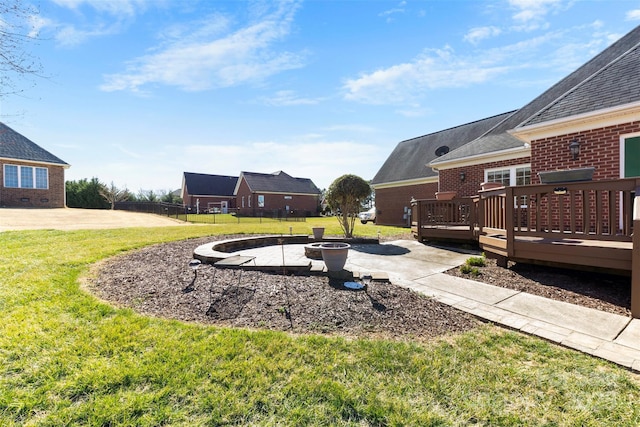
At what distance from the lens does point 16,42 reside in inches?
154

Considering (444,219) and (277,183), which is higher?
(277,183)

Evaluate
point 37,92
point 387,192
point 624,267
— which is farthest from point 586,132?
point 387,192

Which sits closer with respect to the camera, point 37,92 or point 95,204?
point 37,92

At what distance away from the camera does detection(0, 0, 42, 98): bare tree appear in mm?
3777

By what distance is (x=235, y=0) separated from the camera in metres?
7.20

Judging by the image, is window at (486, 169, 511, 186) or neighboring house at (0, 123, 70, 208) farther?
neighboring house at (0, 123, 70, 208)

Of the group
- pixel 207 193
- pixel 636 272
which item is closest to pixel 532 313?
pixel 636 272

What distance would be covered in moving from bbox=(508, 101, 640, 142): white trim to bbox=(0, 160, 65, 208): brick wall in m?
31.8

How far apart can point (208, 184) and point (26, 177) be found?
68.6ft

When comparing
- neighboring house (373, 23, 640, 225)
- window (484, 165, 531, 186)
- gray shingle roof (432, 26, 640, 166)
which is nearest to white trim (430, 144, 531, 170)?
neighboring house (373, 23, 640, 225)

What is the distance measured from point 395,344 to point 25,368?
3238 mm

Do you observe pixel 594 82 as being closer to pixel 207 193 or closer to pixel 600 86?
pixel 600 86

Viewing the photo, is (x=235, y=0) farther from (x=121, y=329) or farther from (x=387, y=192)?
(x=387, y=192)

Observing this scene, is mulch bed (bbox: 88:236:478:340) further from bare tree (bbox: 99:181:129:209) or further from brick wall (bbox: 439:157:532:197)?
bare tree (bbox: 99:181:129:209)
